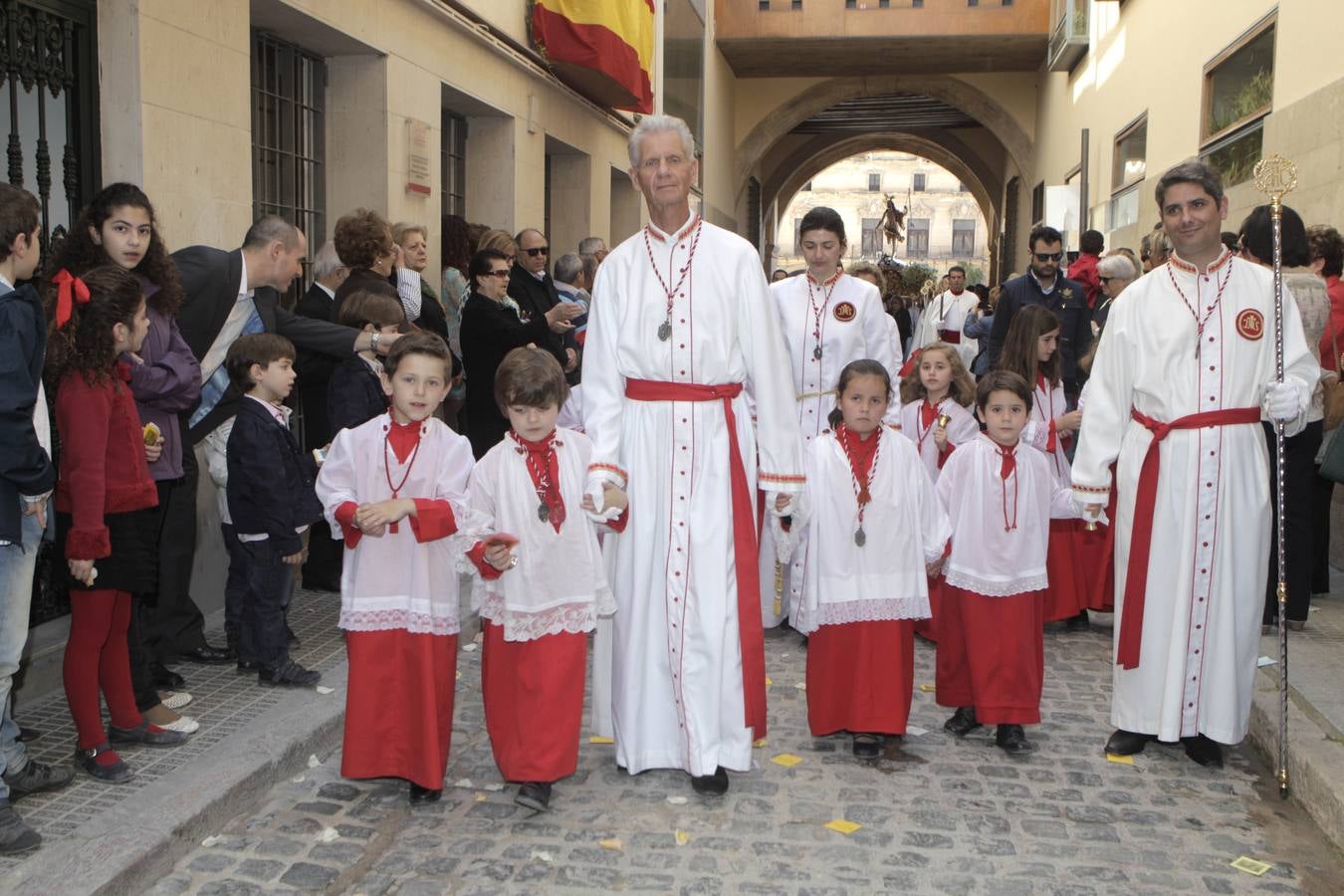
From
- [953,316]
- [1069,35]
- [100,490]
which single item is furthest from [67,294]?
[1069,35]

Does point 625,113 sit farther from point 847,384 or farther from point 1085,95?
point 847,384

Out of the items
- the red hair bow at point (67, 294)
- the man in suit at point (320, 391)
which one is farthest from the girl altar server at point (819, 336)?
the red hair bow at point (67, 294)

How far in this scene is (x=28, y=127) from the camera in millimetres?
5402

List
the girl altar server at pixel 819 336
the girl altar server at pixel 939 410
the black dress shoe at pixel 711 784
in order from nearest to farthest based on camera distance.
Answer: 1. the black dress shoe at pixel 711 784
2. the girl altar server at pixel 819 336
3. the girl altar server at pixel 939 410

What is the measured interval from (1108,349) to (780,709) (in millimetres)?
1947

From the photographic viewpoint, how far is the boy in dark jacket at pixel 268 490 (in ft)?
17.0

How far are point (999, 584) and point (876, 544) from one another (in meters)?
0.53

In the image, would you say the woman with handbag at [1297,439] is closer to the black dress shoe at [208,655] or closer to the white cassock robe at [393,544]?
the white cassock robe at [393,544]

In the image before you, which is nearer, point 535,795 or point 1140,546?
point 535,795

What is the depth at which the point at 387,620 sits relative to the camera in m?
4.32

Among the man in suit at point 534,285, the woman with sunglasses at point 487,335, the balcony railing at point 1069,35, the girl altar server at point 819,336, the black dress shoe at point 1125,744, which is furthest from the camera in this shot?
the balcony railing at point 1069,35

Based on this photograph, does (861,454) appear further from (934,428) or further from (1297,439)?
(1297,439)

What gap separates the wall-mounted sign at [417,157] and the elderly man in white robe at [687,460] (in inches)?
193

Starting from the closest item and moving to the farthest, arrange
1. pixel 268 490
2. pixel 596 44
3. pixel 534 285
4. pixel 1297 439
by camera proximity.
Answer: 1. pixel 268 490
2. pixel 1297 439
3. pixel 534 285
4. pixel 596 44
